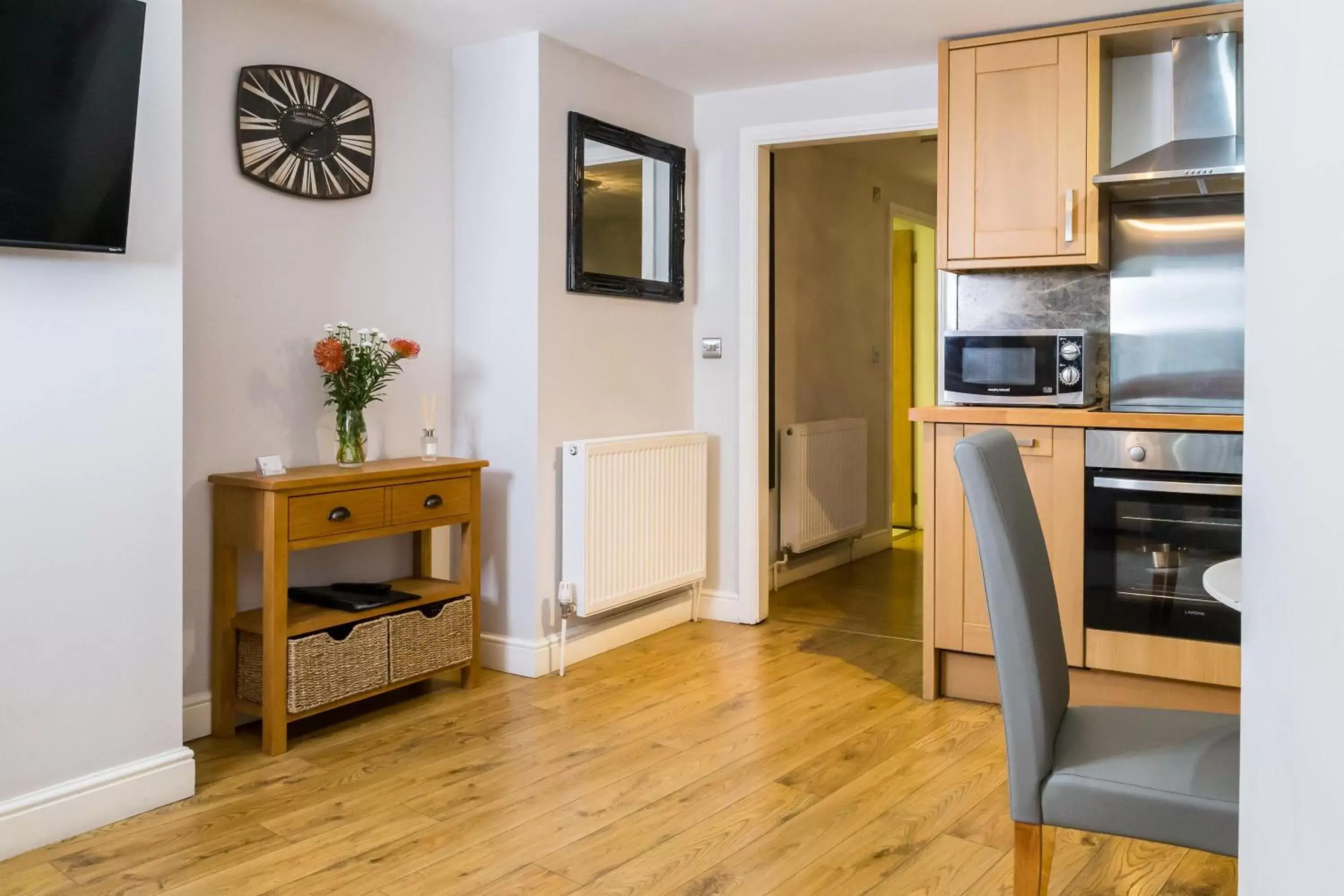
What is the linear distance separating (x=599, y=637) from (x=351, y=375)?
1457 millimetres

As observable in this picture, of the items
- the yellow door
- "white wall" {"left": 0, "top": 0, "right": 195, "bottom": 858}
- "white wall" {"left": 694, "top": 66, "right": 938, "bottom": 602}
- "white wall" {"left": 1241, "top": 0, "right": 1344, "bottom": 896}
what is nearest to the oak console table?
"white wall" {"left": 0, "top": 0, "right": 195, "bottom": 858}

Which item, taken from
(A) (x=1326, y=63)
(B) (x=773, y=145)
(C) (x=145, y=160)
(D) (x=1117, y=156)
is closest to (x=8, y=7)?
(C) (x=145, y=160)

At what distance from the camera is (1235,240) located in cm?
368

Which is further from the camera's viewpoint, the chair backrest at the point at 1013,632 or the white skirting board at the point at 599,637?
the white skirting board at the point at 599,637

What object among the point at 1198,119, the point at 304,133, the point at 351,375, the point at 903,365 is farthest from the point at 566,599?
the point at 903,365

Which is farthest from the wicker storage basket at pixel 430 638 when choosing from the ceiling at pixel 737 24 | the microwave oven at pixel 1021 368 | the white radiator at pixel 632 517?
the ceiling at pixel 737 24

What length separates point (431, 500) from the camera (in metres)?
3.47

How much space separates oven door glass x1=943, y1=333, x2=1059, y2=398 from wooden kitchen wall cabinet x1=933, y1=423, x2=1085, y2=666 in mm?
193

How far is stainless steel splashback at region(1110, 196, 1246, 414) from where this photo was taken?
3711 mm

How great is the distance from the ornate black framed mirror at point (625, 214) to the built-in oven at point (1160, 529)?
188 cm

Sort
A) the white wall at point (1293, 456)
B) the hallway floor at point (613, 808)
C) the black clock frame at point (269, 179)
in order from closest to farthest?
the white wall at point (1293, 456) → the hallway floor at point (613, 808) → the black clock frame at point (269, 179)

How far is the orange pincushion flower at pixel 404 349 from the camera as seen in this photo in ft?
11.2

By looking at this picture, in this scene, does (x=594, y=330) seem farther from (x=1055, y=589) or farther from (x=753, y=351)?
(x=1055, y=589)

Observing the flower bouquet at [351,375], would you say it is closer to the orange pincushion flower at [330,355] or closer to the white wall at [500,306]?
the orange pincushion flower at [330,355]
